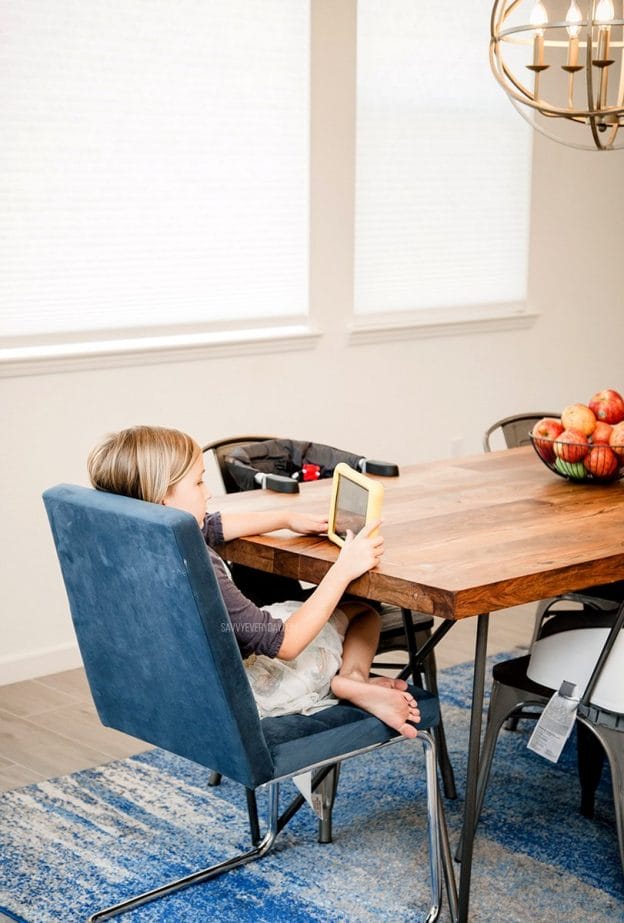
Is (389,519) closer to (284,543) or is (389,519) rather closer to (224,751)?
(284,543)

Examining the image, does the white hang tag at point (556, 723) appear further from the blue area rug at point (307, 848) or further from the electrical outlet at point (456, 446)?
the electrical outlet at point (456, 446)

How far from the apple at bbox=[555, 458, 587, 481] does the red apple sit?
0.07 m

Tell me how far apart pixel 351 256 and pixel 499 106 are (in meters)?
1.09

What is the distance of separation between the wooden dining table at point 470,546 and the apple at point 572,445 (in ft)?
0.27

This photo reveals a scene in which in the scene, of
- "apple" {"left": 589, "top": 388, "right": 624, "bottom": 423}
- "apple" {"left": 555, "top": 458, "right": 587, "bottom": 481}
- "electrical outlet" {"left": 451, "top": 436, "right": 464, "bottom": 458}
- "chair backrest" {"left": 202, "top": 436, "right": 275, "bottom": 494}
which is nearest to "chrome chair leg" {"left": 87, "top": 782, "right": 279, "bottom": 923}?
"chair backrest" {"left": 202, "top": 436, "right": 275, "bottom": 494}

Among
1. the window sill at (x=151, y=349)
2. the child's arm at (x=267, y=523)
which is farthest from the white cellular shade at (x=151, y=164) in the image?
the child's arm at (x=267, y=523)

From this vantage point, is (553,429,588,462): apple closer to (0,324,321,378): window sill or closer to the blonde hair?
the blonde hair

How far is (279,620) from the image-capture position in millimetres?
2230

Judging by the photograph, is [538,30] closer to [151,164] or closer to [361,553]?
[361,553]

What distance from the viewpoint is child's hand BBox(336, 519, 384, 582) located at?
2.25 meters

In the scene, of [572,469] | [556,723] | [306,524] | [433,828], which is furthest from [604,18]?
[433,828]

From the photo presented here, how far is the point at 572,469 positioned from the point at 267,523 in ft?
2.80

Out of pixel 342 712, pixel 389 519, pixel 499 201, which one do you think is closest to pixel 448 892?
pixel 342 712

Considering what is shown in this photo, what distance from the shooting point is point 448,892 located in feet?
7.84
